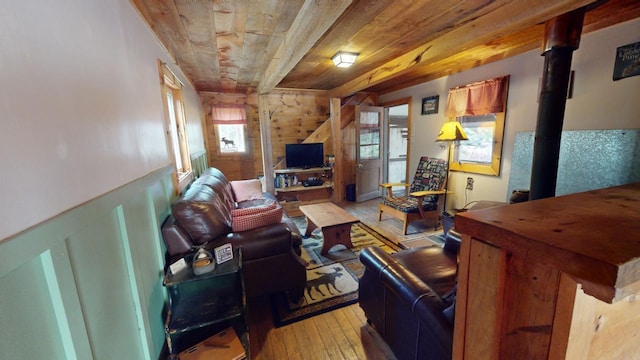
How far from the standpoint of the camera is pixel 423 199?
354 centimetres

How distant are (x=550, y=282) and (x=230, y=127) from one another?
5.22 metres

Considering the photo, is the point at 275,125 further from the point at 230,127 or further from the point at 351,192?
the point at 351,192

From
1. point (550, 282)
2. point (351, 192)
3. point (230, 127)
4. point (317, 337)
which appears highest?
point (230, 127)

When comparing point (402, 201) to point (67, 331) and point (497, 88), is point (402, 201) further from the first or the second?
point (67, 331)

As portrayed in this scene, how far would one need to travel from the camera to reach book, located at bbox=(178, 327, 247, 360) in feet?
4.49

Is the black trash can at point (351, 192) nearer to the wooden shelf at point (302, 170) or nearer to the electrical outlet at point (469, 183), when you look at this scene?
the wooden shelf at point (302, 170)

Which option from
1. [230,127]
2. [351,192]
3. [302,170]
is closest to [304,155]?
[302,170]

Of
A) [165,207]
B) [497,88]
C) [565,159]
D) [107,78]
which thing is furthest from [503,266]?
[497,88]

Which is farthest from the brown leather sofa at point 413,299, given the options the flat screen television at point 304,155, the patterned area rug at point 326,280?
the flat screen television at point 304,155

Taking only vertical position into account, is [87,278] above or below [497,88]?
below

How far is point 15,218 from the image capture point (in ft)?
1.93

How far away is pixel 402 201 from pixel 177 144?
10.1 ft

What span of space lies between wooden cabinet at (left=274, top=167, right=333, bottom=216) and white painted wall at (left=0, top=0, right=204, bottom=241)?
315cm

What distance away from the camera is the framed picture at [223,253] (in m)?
1.55
